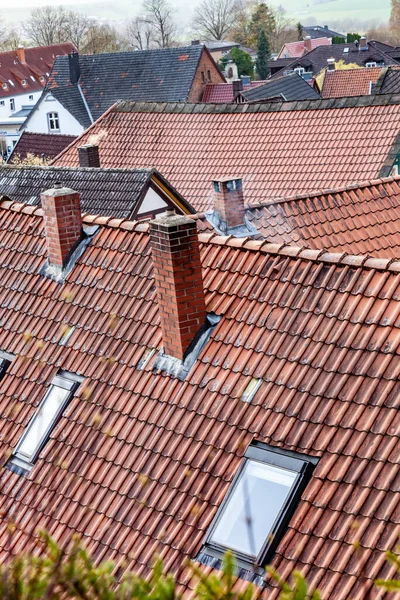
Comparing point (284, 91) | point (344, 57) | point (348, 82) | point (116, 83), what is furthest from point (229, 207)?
point (344, 57)

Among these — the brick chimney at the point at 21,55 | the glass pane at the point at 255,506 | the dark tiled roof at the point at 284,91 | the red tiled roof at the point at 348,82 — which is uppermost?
Answer: the red tiled roof at the point at 348,82

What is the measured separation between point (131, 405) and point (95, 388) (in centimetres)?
61

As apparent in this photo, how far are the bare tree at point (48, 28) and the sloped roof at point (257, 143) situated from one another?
82.4 m

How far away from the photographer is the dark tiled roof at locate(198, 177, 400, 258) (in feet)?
44.5

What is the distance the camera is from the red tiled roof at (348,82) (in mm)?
46625

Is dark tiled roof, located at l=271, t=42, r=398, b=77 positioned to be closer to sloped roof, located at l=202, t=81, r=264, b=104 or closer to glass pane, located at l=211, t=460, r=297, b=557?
sloped roof, located at l=202, t=81, r=264, b=104

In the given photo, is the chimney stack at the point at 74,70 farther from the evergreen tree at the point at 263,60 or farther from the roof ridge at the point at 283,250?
the evergreen tree at the point at 263,60

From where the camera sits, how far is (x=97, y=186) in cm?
1738

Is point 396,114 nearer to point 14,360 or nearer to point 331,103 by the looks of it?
point 331,103

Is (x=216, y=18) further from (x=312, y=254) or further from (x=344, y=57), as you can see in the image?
(x=312, y=254)

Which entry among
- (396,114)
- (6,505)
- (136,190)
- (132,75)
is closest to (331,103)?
(396,114)

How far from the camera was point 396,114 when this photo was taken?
18.6 meters

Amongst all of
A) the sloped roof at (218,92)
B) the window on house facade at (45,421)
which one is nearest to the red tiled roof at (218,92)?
the sloped roof at (218,92)

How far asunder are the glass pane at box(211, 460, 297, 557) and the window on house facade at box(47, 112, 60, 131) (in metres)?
Answer: 39.5
